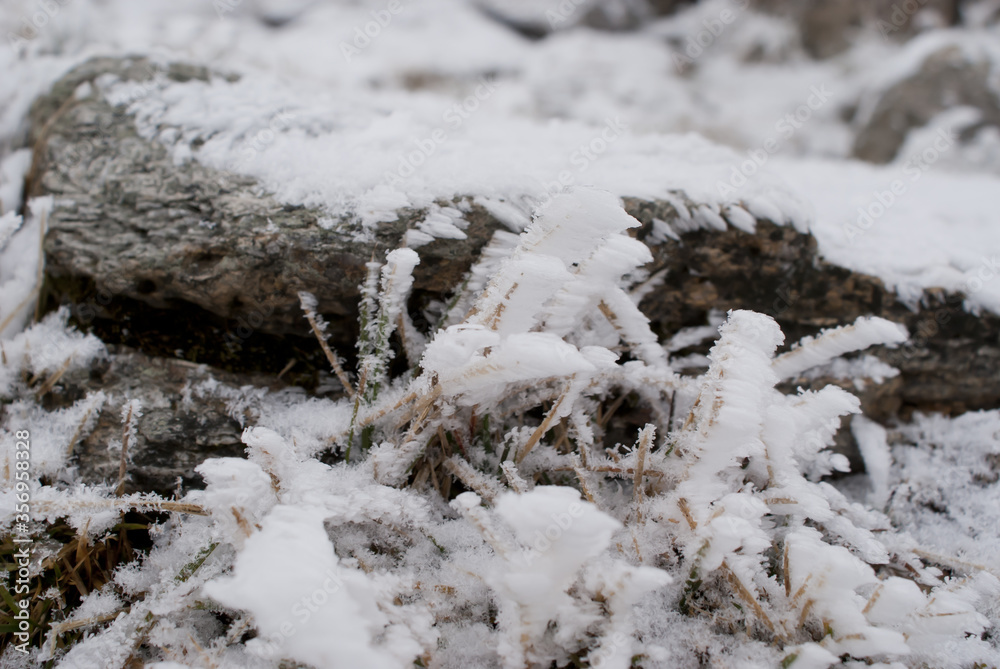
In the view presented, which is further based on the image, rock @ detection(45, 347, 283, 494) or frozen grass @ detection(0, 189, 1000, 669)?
rock @ detection(45, 347, 283, 494)

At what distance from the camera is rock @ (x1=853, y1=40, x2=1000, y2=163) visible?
14.3 feet

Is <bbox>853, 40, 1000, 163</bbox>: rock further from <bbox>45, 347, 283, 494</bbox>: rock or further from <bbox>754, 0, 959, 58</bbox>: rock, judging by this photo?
<bbox>45, 347, 283, 494</bbox>: rock

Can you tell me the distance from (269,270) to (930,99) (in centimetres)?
546

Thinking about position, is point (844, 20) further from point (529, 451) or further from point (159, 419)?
point (159, 419)

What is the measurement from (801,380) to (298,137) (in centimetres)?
165

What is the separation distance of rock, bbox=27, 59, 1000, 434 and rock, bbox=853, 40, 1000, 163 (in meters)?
3.69

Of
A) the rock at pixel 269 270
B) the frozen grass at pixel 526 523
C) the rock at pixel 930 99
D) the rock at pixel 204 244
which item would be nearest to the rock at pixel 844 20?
the rock at pixel 930 99

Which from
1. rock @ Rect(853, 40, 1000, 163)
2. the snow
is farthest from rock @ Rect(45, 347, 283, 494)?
rock @ Rect(853, 40, 1000, 163)

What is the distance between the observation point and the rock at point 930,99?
436 centimetres

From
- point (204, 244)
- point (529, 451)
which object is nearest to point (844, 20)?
point (529, 451)

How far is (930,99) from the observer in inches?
179

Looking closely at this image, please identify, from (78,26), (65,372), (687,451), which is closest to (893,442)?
(687,451)

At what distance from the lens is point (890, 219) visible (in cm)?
214

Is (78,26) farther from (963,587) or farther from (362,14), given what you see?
(362,14)
